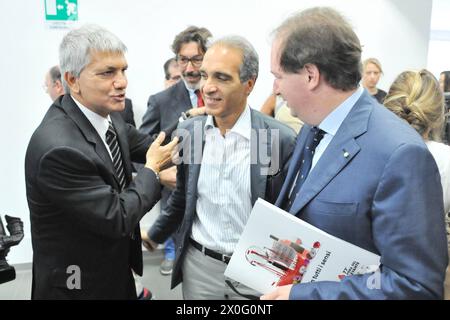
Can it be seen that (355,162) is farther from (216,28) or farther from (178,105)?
(216,28)

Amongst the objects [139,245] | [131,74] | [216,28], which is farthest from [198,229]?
[216,28]

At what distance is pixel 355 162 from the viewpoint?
91cm

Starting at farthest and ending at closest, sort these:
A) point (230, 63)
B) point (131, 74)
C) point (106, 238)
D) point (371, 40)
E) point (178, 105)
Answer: point (371, 40)
point (131, 74)
point (178, 105)
point (230, 63)
point (106, 238)

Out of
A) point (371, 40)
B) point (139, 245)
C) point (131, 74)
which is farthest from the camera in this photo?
point (371, 40)

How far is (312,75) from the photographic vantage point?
1007 millimetres

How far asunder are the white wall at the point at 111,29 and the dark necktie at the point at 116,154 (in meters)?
2.00

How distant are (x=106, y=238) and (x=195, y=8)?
9.30ft

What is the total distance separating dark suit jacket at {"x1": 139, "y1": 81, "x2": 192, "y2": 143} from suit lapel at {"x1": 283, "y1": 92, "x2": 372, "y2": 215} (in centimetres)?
178

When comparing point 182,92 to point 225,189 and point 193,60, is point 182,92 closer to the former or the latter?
point 193,60

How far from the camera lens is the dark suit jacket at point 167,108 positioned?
2.66m

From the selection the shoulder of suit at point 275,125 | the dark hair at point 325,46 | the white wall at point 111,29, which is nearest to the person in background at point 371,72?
the white wall at point 111,29

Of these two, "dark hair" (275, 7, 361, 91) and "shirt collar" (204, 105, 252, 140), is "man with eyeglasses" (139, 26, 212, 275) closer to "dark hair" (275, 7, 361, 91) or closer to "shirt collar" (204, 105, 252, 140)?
"shirt collar" (204, 105, 252, 140)

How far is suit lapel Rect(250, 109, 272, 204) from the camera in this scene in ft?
4.90

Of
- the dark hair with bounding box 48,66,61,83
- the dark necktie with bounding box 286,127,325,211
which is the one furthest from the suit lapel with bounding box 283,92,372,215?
the dark hair with bounding box 48,66,61,83
